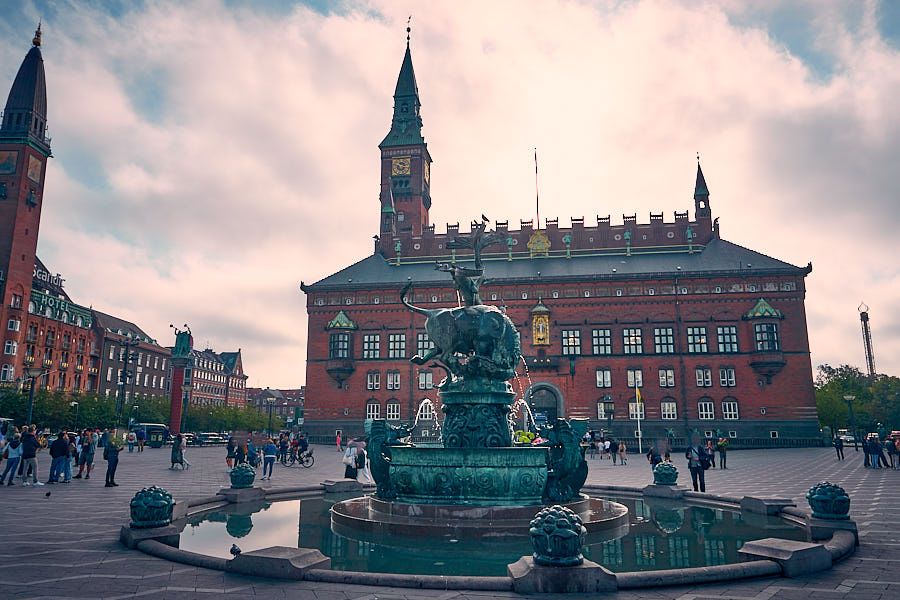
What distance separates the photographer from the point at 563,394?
47.9 meters

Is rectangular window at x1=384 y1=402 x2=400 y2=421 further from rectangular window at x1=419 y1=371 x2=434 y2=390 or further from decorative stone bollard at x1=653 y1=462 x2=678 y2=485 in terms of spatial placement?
decorative stone bollard at x1=653 y1=462 x2=678 y2=485

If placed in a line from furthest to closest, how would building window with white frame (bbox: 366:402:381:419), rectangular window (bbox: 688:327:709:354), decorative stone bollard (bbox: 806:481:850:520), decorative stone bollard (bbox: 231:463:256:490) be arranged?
building window with white frame (bbox: 366:402:381:419) → rectangular window (bbox: 688:327:709:354) → decorative stone bollard (bbox: 231:463:256:490) → decorative stone bollard (bbox: 806:481:850:520)

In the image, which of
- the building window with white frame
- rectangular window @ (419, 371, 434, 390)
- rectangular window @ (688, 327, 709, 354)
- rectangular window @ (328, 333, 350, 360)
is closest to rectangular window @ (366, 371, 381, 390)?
the building window with white frame

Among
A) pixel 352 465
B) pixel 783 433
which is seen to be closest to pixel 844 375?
pixel 783 433

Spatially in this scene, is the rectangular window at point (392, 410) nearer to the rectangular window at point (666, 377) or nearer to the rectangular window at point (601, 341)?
the rectangular window at point (601, 341)

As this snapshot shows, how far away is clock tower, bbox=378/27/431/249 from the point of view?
206 feet

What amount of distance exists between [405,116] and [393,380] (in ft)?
107

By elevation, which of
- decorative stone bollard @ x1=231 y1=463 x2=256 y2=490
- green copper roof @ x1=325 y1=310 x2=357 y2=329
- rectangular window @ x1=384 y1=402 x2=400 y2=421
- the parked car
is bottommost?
the parked car

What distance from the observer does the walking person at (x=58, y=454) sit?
17.3 metres

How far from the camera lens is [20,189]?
53125mm

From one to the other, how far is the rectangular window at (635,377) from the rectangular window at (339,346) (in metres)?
23.9

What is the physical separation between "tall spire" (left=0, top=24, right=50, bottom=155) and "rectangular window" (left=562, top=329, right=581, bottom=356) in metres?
52.1

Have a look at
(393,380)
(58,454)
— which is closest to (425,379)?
(393,380)

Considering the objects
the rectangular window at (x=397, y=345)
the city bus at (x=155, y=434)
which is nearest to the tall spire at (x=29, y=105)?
the city bus at (x=155, y=434)
